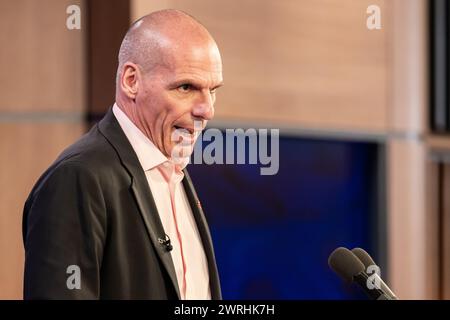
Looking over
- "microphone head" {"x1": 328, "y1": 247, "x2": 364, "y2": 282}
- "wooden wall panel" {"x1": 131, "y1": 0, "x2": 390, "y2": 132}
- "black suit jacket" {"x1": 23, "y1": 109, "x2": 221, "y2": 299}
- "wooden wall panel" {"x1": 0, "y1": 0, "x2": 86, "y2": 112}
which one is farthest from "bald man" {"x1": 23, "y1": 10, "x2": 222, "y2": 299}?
"wooden wall panel" {"x1": 131, "y1": 0, "x2": 390, "y2": 132}

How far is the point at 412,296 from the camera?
4.17 metres

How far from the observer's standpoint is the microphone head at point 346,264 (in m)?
1.63

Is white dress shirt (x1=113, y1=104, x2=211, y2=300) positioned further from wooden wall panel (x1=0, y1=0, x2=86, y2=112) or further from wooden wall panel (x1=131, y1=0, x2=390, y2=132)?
wooden wall panel (x1=131, y1=0, x2=390, y2=132)

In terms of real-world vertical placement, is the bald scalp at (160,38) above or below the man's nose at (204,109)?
above

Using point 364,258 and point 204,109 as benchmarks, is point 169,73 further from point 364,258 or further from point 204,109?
point 364,258

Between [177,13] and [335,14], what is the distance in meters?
A: 2.05

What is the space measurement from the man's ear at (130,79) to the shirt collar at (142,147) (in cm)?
6

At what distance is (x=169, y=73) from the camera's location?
1720 mm

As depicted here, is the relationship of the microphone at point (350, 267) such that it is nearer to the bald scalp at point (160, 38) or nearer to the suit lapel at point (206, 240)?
the suit lapel at point (206, 240)

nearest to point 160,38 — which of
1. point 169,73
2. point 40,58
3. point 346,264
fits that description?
point 169,73

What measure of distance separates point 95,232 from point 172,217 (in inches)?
8.2

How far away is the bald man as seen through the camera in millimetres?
1573

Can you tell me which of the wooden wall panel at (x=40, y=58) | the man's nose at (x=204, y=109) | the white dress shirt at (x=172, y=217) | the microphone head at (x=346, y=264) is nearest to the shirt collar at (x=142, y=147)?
the white dress shirt at (x=172, y=217)
